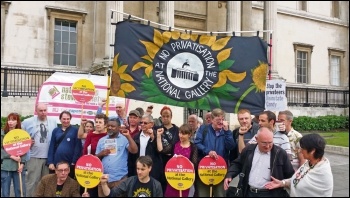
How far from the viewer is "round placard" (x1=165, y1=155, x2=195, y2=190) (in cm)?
547

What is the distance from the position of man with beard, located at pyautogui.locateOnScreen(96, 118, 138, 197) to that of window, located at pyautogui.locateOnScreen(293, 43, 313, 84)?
2632 centimetres

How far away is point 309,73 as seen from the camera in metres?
31.2

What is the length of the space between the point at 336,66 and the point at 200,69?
95.7 ft

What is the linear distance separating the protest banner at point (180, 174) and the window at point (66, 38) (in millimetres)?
16829

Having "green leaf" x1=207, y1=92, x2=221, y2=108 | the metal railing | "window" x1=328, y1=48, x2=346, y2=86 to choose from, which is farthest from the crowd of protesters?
"window" x1=328, y1=48, x2=346, y2=86

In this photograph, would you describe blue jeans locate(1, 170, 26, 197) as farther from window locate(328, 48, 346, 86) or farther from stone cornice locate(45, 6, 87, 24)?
window locate(328, 48, 346, 86)

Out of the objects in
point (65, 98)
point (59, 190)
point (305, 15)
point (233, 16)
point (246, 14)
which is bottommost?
point (59, 190)

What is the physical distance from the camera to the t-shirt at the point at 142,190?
5180mm

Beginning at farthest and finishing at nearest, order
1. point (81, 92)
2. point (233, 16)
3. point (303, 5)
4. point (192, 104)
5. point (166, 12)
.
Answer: point (303, 5) → point (233, 16) → point (166, 12) → point (81, 92) → point (192, 104)

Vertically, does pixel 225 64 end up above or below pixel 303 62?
below

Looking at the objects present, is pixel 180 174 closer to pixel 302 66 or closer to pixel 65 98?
pixel 65 98

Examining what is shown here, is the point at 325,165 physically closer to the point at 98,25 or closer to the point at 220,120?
the point at 220,120

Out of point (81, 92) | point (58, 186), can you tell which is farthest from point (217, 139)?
point (81, 92)

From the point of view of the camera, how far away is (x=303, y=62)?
31.2 m
